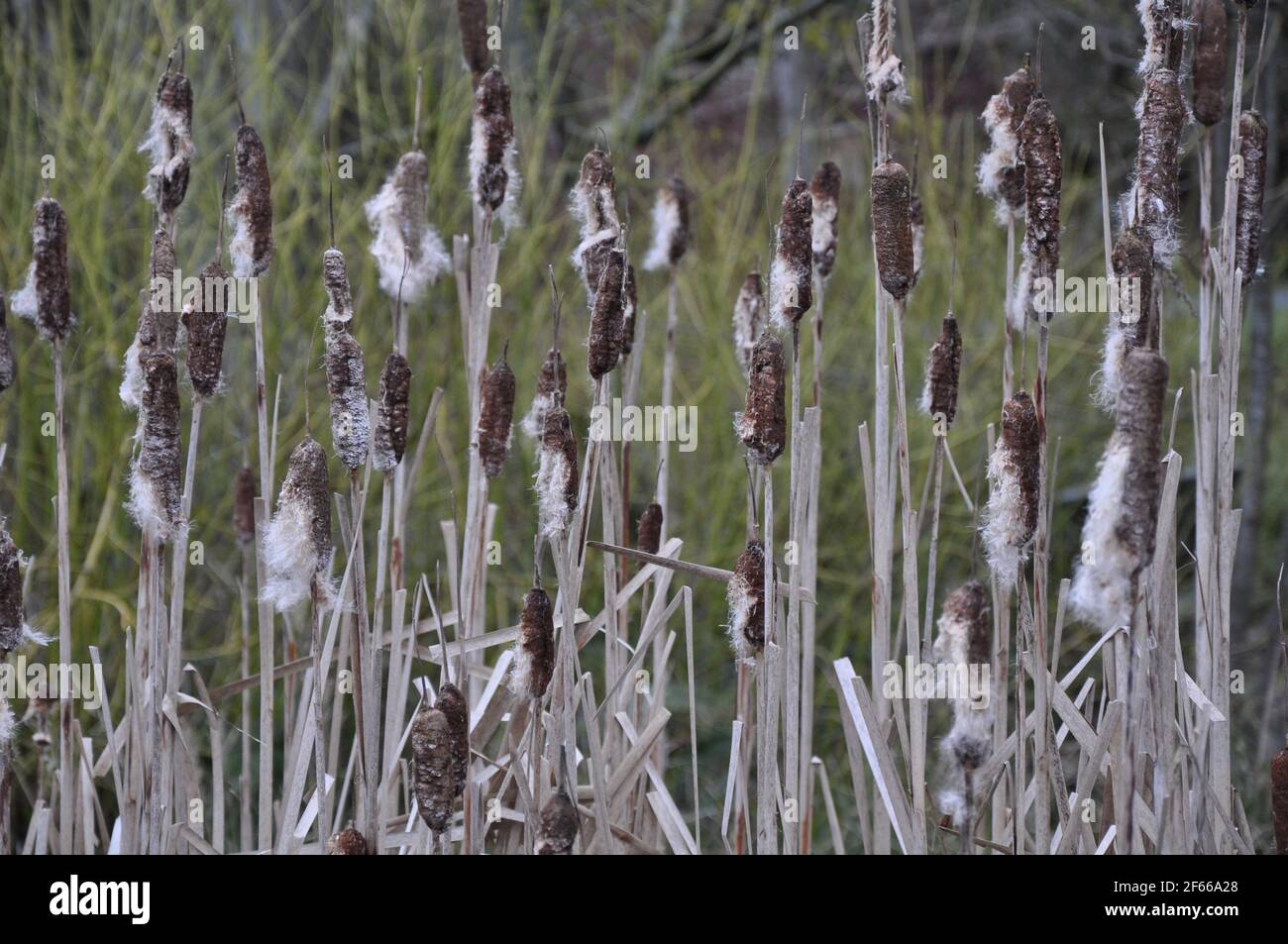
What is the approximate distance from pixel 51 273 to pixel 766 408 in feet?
2.75

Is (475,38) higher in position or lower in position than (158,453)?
higher

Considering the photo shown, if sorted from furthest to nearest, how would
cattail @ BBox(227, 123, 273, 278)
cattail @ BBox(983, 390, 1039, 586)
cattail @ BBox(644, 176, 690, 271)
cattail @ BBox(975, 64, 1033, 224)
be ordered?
cattail @ BBox(644, 176, 690, 271) → cattail @ BBox(975, 64, 1033, 224) → cattail @ BBox(227, 123, 273, 278) → cattail @ BBox(983, 390, 1039, 586)

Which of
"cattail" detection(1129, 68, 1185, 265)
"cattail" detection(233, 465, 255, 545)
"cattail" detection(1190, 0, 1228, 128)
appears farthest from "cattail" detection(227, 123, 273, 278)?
"cattail" detection(1190, 0, 1228, 128)

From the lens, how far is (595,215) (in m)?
1.52

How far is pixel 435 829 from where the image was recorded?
4.16 feet

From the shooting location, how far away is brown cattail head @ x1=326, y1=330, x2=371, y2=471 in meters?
1.24

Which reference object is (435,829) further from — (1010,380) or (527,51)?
(527,51)

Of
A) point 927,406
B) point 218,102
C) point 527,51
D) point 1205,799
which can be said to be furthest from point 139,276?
point 1205,799

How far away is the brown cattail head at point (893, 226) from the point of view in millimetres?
1282

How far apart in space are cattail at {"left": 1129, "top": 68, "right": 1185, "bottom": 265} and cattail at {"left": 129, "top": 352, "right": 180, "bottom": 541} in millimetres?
1011

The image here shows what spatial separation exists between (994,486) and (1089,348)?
2.84 meters

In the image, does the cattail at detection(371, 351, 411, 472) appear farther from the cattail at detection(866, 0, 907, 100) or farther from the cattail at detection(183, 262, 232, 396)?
the cattail at detection(866, 0, 907, 100)

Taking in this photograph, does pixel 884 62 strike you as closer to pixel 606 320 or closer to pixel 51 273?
pixel 606 320

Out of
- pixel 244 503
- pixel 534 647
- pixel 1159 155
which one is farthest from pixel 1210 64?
pixel 244 503
